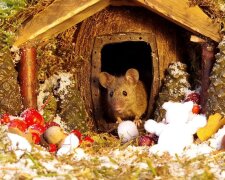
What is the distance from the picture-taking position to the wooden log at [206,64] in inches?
204

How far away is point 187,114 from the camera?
481 cm

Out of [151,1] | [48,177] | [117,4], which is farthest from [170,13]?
[48,177]

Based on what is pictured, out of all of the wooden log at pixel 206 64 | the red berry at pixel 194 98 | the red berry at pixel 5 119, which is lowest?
the red berry at pixel 5 119

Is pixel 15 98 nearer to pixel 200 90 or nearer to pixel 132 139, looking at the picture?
pixel 132 139

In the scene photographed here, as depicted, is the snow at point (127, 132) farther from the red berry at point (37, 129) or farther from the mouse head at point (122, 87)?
the mouse head at point (122, 87)

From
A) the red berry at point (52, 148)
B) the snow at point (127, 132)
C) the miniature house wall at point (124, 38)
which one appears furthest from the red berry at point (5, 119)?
the miniature house wall at point (124, 38)

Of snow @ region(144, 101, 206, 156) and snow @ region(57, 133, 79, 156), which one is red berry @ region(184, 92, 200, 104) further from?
snow @ region(57, 133, 79, 156)

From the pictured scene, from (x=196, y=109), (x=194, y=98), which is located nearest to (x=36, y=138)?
(x=196, y=109)

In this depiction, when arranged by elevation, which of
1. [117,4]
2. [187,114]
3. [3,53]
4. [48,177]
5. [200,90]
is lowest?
[48,177]

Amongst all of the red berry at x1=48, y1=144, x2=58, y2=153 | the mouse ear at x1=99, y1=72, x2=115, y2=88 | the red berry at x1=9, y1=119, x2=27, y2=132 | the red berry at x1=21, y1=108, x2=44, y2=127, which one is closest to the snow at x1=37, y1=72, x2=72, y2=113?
the mouse ear at x1=99, y1=72, x2=115, y2=88

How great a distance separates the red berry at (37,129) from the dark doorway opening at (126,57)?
2611 millimetres

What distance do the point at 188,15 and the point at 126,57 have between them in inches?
120

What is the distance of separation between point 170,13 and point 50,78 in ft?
5.01

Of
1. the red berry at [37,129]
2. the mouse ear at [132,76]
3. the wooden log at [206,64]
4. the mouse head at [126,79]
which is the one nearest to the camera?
the red berry at [37,129]
